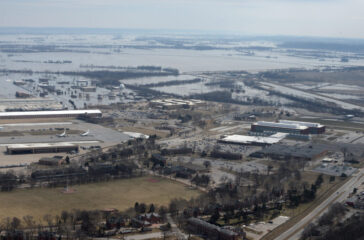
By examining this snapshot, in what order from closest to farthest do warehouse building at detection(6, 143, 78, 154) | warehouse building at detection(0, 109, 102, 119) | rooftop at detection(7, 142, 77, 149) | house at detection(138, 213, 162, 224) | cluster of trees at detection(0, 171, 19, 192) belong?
house at detection(138, 213, 162, 224) → cluster of trees at detection(0, 171, 19, 192) → warehouse building at detection(6, 143, 78, 154) → rooftop at detection(7, 142, 77, 149) → warehouse building at detection(0, 109, 102, 119)

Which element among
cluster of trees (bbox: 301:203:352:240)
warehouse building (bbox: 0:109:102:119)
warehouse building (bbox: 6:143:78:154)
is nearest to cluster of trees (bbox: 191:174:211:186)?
cluster of trees (bbox: 301:203:352:240)

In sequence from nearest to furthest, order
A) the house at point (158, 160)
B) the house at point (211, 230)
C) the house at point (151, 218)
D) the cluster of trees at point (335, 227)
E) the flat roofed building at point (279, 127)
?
the cluster of trees at point (335, 227)
the house at point (211, 230)
the house at point (151, 218)
the house at point (158, 160)
the flat roofed building at point (279, 127)

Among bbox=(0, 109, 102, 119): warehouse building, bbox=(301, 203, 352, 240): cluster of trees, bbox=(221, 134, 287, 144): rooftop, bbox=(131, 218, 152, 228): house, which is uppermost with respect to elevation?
bbox=(301, 203, 352, 240): cluster of trees

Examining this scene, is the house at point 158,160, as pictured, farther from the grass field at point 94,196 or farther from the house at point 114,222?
the house at point 114,222

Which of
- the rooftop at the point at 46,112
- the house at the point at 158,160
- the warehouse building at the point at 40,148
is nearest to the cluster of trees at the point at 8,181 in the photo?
the warehouse building at the point at 40,148

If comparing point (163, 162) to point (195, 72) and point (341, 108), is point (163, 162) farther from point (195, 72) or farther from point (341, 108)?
point (195, 72)

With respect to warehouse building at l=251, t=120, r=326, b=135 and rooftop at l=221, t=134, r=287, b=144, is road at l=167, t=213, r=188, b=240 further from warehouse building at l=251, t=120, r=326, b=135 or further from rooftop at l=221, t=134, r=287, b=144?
warehouse building at l=251, t=120, r=326, b=135
